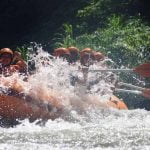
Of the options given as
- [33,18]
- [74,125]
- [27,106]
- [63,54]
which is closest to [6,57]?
[63,54]

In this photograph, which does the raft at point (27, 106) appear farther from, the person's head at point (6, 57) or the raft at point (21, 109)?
the person's head at point (6, 57)

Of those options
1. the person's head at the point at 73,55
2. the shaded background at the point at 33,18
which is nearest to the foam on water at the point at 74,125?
the person's head at the point at 73,55

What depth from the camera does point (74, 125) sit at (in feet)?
25.6

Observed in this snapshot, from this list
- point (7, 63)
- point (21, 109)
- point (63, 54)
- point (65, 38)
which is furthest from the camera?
point (65, 38)

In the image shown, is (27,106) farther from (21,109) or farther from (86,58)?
(86,58)

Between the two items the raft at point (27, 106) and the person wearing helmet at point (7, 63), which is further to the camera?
the person wearing helmet at point (7, 63)

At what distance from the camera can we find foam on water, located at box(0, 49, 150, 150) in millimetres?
6188

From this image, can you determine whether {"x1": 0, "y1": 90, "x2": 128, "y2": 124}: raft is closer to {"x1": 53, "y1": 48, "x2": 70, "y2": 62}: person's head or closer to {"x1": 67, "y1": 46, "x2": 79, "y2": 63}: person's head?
{"x1": 53, "y1": 48, "x2": 70, "y2": 62}: person's head

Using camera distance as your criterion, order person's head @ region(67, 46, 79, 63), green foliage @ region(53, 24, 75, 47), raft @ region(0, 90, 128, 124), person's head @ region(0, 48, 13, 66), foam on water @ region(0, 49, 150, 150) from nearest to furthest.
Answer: foam on water @ region(0, 49, 150, 150)
raft @ region(0, 90, 128, 124)
person's head @ region(0, 48, 13, 66)
person's head @ region(67, 46, 79, 63)
green foliage @ region(53, 24, 75, 47)

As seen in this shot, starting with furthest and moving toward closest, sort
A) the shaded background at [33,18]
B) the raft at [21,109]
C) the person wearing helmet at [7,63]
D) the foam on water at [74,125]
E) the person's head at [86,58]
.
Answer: the shaded background at [33,18]
the person's head at [86,58]
the person wearing helmet at [7,63]
the raft at [21,109]
the foam on water at [74,125]

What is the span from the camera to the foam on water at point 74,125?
20.3 feet

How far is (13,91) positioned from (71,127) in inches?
39.4

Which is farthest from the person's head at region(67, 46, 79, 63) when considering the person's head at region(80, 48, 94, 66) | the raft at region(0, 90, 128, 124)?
the raft at region(0, 90, 128, 124)

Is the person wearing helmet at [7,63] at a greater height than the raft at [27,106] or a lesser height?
greater
